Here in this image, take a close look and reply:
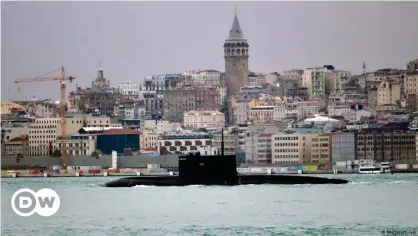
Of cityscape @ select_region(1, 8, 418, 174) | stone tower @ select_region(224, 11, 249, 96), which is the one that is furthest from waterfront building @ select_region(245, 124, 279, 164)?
stone tower @ select_region(224, 11, 249, 96)

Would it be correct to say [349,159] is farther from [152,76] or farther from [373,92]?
[152,76]

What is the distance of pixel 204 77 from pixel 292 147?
5722 centimetres

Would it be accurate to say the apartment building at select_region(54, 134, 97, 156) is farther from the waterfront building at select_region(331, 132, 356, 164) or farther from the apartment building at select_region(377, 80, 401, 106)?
the apartment building at select_region(377, 80, 401, 106)

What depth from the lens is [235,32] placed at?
145 meters

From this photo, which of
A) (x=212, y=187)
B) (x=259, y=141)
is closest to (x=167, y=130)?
(x=259, y=141)

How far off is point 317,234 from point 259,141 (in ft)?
195

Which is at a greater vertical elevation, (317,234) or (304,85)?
(304,85)

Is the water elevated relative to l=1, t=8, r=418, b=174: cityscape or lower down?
lower down

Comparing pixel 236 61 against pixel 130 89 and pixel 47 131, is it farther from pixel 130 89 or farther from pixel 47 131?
pixel 47 131

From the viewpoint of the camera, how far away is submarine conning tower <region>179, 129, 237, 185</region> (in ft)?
168

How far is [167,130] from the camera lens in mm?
117250

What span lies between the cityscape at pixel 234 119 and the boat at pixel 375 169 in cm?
283

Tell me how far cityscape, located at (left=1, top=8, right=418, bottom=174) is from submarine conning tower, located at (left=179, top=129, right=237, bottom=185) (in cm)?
3325

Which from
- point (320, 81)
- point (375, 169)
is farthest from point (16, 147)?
point (320, 81)
